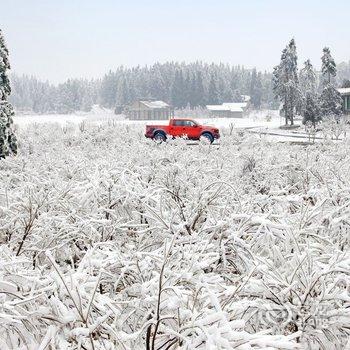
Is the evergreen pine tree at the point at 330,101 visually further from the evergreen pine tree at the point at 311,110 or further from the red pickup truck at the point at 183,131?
the red pickup truck at the point at 183,131

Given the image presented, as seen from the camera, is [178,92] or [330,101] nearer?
[330,101]

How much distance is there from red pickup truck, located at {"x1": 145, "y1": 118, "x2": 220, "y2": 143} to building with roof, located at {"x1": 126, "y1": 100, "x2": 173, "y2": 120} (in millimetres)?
75441

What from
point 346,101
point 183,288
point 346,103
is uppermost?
A: point 346,101

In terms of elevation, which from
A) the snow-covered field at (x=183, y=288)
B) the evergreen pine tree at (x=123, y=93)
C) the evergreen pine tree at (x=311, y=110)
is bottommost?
the snow-covered field at (x=183, y=288)

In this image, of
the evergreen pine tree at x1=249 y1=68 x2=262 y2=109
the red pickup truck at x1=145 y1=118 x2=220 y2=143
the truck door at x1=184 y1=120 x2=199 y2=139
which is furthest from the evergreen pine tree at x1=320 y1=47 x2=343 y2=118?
the evergreen pine tree at x1=249 y1=68 x2=262 y2=109

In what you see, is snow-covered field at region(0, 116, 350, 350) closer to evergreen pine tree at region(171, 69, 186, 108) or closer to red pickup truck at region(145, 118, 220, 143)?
red pickup truck at region(145, 118, 220, 143)

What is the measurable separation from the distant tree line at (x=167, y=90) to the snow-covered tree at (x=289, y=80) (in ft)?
231

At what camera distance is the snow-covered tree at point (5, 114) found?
1466cm

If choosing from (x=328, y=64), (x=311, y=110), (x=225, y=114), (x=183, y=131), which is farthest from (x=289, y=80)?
(x=225, y=114)

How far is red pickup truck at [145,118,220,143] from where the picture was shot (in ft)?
92.5

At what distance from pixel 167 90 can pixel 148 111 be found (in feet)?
130

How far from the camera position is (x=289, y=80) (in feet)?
181

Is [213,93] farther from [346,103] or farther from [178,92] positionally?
[346,103]

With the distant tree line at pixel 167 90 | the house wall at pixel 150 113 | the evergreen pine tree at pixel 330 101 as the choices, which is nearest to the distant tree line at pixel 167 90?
the distant tree line at pixel 167 90
